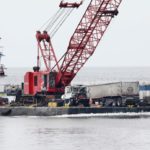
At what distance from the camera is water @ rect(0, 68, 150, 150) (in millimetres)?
72812

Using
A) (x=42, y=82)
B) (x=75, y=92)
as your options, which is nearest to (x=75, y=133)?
(x=75, y=92)

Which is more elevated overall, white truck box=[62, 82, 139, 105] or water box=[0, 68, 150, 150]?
white truck box=[62, 82, 139, 105]

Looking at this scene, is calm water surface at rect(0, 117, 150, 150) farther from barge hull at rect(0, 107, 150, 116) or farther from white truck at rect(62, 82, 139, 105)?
white truck at rect(62, 82, 139, 105)

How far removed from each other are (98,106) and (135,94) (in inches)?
380

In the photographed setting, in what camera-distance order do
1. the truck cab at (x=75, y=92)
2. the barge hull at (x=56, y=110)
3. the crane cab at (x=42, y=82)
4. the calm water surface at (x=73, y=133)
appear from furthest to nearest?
1. the crane cab at (x=42, y=82)
2. the truck cab at (x=75, y=92)
3. the barge hull at (x=56, y=110)
4. the calm water surface at (x=73, y=133)

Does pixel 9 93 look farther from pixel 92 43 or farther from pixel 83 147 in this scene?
pixel 83 147

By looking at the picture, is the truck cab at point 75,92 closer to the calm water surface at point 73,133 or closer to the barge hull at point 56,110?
the barge hull at point 56,110

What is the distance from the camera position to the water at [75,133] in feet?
239

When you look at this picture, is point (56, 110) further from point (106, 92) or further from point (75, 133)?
point (75, 133)

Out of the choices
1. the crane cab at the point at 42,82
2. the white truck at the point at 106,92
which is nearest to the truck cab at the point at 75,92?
the white truck at the point at 106,92

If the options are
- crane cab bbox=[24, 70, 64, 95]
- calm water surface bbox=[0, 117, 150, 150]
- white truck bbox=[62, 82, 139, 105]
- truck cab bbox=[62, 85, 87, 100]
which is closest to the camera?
calm water surface bbox=[0, 117, 150, 150]

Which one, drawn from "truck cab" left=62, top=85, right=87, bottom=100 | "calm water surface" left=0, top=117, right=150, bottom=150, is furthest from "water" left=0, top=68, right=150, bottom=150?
"truck cab" left=62, top=85, right=87, bottom=100

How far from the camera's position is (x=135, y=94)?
367 ft

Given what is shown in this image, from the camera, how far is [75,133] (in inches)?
3287
